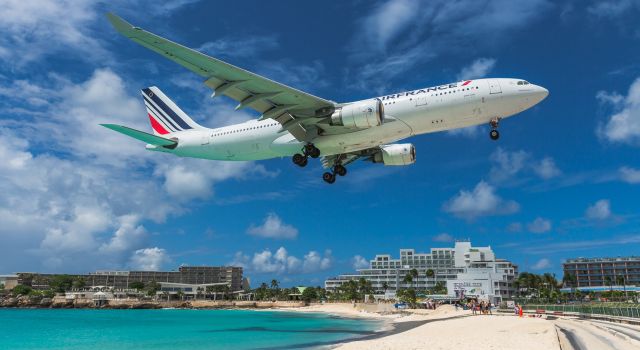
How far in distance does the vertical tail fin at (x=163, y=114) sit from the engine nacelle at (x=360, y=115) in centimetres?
1493

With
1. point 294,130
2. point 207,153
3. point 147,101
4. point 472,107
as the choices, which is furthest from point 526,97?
point 147,101

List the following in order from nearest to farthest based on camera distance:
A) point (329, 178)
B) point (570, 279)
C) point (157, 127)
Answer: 1. point (329, 178)
2. point (157, 127)
3. point (570, 279)

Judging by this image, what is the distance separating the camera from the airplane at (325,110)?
27.5 metres

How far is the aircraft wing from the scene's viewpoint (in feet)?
82.3

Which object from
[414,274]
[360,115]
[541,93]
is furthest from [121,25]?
[414,274]

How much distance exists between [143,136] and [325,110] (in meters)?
14.0

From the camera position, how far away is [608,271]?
19350 centimetres

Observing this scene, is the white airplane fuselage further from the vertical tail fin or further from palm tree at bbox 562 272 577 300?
palm tree at bbox 562 272 577 300

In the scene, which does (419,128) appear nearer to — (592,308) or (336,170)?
(336,170)

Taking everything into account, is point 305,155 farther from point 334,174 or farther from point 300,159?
point 334,174

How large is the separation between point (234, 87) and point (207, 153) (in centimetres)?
968

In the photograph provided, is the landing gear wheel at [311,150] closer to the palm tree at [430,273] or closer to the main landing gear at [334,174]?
the main landing gear at [334,174]

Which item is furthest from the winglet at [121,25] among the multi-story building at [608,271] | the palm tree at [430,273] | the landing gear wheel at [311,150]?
the multi-story building at [608,271]

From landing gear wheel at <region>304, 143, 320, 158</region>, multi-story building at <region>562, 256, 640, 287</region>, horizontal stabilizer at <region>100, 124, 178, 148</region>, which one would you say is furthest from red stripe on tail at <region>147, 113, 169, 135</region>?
multi-story building at <region>562, 256, 640, 287</region>
